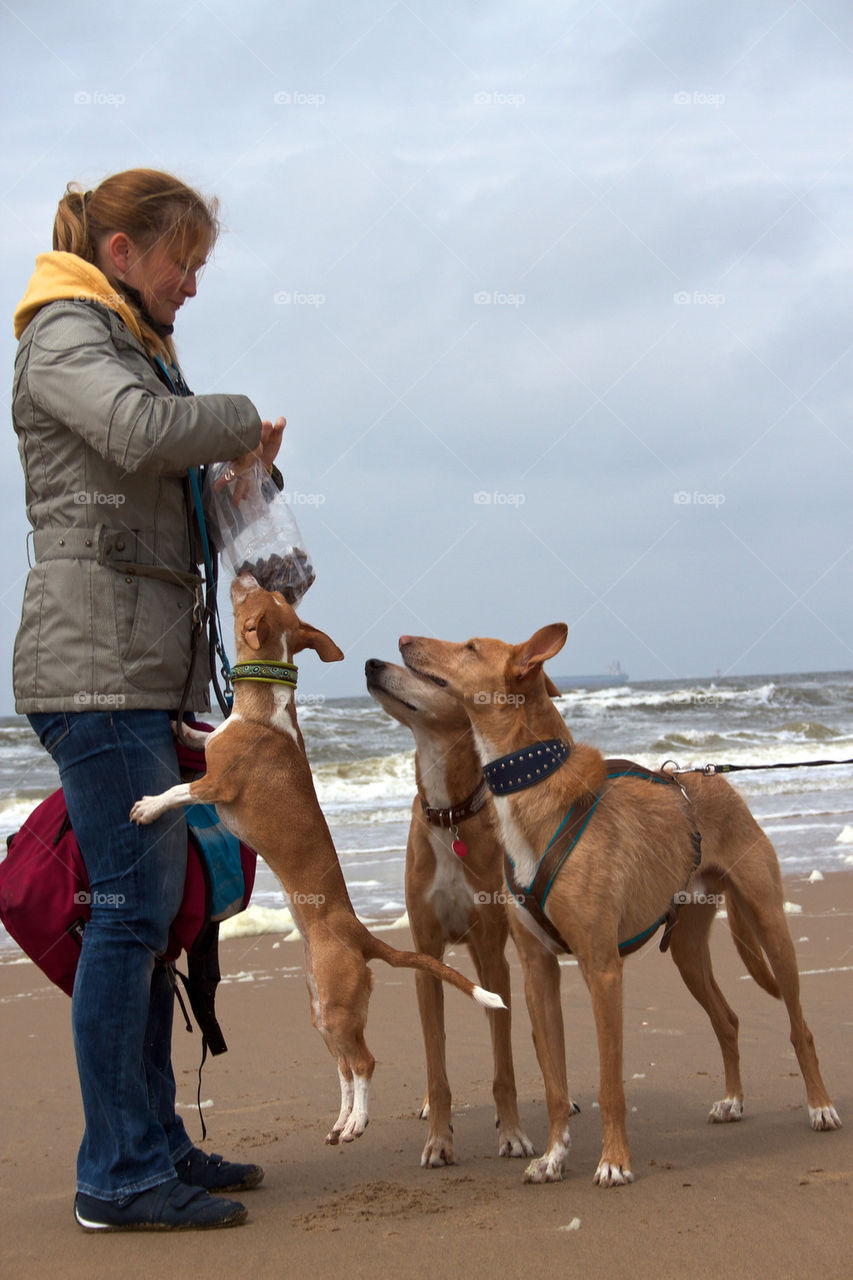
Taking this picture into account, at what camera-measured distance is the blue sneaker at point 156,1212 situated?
312cm

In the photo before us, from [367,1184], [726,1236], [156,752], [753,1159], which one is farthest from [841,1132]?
[156,752]

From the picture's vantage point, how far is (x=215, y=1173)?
3.61 meters

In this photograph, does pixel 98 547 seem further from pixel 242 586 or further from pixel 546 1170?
pixel 546 1170

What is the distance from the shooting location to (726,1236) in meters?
3.04

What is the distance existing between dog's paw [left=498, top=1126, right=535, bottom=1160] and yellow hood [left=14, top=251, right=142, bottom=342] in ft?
10.3

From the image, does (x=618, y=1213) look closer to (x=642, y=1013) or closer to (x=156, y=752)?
(x=156, y=752)

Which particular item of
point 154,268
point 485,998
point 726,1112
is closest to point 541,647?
point 485,998

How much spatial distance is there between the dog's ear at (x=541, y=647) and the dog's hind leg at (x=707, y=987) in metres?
1.39

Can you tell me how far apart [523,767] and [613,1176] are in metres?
1.33

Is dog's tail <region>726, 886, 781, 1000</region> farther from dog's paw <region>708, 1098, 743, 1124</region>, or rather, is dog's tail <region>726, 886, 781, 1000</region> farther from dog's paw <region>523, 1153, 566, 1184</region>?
dog's paw <region>523, 1153, 566, 1184</region>

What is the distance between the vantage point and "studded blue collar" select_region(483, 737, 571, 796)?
154 inches

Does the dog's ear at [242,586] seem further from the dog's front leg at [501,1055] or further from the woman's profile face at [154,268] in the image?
the dog's front leg at [501,1055]

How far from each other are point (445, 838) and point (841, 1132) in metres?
1.74

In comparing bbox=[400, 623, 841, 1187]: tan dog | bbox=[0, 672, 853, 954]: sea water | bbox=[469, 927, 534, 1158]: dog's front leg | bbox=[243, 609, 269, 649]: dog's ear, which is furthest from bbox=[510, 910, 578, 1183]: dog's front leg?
bbox=[243, 609, 269, 649]: dog's ear
